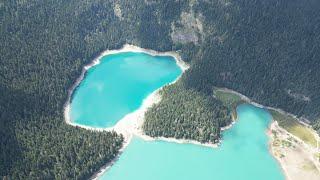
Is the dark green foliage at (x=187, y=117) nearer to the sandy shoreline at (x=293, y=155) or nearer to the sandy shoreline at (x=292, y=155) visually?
the sandy shoreline at (x=293, y=155)

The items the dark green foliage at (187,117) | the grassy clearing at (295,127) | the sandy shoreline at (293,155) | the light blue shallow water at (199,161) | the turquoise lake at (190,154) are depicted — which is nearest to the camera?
the light blue shallow water at (199,161)


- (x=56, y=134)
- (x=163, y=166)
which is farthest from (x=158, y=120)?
(x=56, y=134)

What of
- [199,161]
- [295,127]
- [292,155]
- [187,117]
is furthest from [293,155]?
[187,117]

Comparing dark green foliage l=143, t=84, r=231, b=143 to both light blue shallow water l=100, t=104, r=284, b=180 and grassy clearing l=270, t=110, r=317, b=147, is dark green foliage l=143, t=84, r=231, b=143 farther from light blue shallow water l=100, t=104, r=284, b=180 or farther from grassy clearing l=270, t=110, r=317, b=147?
grassy clearing l=270, t=110, r=317, b=147

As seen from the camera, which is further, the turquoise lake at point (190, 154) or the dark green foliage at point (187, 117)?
the dark green foliage at point (187, 117)

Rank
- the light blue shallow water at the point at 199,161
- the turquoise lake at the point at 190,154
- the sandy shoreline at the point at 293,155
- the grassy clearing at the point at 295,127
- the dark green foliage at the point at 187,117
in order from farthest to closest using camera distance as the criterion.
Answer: the grassy clearing at the point at 295,127
the dark green foliage at the point at 187,117
the sandy shoreline at the point at 293,155
the turquoise lake at the point at 190,154
the light blue shallow water at the point at 199,161

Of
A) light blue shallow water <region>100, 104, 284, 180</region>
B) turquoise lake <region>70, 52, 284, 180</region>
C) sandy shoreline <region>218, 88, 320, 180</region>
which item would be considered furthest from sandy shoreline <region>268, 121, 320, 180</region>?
light blue shallow water <region>100, 104, 284, 180</region>

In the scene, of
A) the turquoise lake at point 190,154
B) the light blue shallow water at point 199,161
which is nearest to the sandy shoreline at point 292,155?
the turquoise lake at point 190,154
